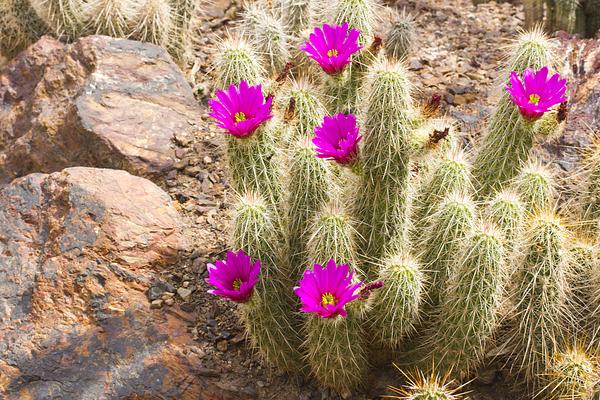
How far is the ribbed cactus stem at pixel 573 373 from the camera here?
296cm

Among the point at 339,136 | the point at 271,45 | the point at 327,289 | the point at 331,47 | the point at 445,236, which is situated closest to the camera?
the point at 327,289

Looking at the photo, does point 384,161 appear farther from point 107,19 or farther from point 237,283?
point 107,19

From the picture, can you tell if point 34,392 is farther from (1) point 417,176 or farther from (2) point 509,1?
(2) point 509,1

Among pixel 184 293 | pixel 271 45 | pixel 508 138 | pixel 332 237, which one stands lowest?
pixel 184 293

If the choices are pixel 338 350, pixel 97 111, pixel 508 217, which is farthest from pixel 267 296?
pixel 97 111

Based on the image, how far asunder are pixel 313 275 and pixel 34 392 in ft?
4.96

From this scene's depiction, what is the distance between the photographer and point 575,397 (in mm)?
2973

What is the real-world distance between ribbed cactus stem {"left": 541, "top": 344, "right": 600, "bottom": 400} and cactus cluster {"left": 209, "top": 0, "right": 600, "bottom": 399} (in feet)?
0.05

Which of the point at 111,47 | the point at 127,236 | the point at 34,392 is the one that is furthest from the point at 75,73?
the point at 34,392

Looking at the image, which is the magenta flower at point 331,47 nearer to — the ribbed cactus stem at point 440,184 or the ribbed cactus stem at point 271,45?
the ribbed cactus stem at point 440,184

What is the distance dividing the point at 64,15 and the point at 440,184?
139 inches

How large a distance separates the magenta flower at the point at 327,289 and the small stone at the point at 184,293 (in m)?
1.22

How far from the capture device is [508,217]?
3162 mm

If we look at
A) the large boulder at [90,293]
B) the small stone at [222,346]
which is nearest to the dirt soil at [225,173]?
the small stone at [222,346]
